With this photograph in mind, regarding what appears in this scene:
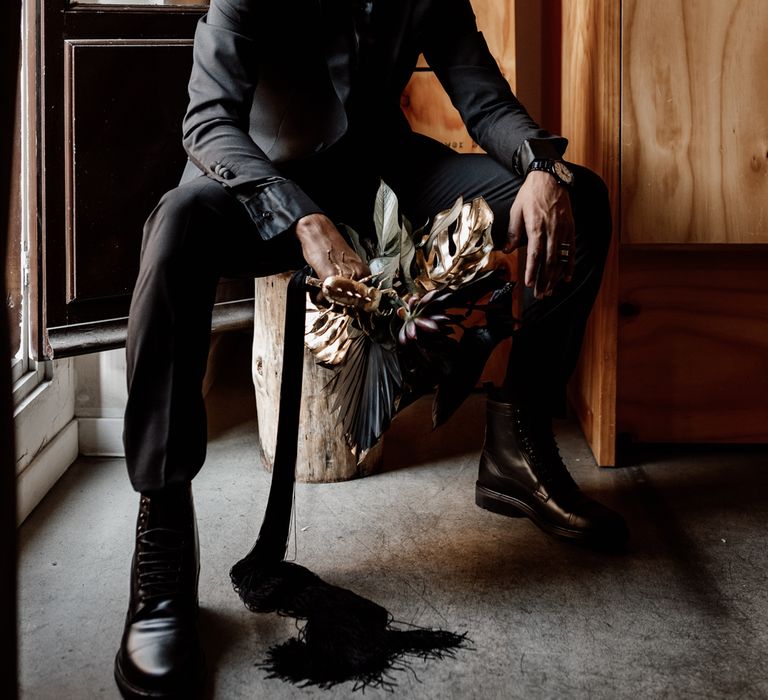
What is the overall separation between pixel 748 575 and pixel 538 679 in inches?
19.1

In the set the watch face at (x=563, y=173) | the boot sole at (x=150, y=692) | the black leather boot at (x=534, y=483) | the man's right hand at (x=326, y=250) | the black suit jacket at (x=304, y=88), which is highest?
the black suit jacket at (x=304, y=88)

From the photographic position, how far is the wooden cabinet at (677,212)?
1.78 metres

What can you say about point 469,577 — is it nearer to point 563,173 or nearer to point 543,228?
point 543,228

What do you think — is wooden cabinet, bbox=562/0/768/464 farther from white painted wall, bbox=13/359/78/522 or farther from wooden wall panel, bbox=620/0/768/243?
white painted wall, bbox=13/359/78/522

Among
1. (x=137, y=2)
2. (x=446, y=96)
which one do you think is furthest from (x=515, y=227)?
(x=137, y=2)

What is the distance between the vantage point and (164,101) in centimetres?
193

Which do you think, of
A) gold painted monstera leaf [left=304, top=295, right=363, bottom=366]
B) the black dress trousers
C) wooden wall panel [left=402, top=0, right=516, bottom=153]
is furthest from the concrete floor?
wooden wall panel [left=402, top=0, right=516, bottom=153]

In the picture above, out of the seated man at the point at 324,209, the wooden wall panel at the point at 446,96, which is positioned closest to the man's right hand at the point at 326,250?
the seated man at the point at 324,209

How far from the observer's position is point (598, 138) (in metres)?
1.88

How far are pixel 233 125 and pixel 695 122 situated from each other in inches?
38.1

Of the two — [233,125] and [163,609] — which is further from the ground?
[233,125]

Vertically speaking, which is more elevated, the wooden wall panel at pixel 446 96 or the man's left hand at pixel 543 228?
the wooden wall panel at pixel 446 96

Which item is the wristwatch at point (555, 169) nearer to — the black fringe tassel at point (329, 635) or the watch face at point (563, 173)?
the watch face at point (563, 173)

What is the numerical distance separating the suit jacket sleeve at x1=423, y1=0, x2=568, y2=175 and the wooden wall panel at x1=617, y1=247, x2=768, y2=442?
1.64ft
